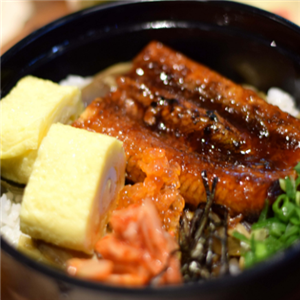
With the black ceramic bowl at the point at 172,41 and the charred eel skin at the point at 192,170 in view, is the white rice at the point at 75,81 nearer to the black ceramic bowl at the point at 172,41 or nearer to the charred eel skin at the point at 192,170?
the black ceramic bowl at the point at 172,41

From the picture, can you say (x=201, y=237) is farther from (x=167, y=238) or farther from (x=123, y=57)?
(x=123, y=57)

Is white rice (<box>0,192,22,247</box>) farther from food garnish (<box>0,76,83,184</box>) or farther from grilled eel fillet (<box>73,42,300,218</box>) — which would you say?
grilled eel fillet (<box>73,42,300,218</box>)

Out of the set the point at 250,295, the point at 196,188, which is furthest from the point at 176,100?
the point at 250,295

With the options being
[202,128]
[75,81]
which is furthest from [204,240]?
[75,81]

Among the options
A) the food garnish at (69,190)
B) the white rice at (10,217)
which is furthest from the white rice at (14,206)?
the food garnish at (69,190)

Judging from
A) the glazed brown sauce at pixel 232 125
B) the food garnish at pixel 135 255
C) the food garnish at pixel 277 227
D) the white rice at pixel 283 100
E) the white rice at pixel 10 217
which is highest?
the white rice at pixel 283 100

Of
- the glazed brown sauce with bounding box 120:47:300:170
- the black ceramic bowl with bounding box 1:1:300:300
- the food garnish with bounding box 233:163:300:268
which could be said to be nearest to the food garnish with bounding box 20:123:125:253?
the glazed brown sauce with bounding box 120:47:300:170
